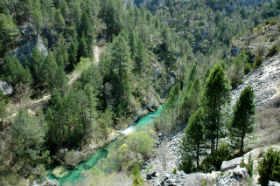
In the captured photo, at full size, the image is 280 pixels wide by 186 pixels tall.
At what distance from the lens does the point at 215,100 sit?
1115 inches

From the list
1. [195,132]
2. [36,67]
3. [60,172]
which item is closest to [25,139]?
[60,172]

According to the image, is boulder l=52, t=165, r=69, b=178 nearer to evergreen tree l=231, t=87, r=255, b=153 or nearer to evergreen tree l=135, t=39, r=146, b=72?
evergreen tree l=231, t=87, r=255, b=153

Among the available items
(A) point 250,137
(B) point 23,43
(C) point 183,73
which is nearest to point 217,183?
(A) point 250,137

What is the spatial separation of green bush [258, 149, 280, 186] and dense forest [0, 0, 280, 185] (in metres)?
9.03

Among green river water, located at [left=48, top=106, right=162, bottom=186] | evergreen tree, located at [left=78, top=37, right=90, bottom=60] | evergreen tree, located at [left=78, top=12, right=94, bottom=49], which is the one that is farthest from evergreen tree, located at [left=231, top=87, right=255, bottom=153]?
evergreen tree, located at [left=78, top=12, right=94, bottom=49]

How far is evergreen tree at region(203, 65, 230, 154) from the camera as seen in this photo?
27672mm

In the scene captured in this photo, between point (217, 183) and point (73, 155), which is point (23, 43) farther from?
point (217, 183)

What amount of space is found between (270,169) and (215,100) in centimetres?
1414

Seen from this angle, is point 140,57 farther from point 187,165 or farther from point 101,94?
point 187,165

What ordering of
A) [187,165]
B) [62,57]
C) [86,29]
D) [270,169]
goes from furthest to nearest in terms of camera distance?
[86,29] < [62,57] < [187,165] < [270,169]

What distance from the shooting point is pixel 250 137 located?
2906cm

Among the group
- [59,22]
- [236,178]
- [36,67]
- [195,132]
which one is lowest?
[195,132]

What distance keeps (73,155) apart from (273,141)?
42202 mm

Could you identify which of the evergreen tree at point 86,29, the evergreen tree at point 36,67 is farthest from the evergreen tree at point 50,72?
the evergreen tree at point 86,29
